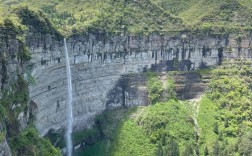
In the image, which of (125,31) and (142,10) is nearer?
(125,31)

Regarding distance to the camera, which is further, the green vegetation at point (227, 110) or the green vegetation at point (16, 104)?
the green vegetation at point (227, 110)

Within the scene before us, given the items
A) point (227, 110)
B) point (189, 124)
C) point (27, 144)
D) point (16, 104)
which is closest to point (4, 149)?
point (27, 144)

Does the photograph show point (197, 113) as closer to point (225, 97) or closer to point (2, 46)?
point (225, 97)

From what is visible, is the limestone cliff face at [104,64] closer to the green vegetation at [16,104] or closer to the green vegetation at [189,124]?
the green vegetation at [189,124]

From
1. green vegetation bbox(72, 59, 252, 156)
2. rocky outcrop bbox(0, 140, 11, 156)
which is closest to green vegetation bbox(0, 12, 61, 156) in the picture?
rocky outcrop bbox(0, 140, 11, 156)

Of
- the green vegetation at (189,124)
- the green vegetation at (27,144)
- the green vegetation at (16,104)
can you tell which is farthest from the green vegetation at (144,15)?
the green vegetation at (27,144)

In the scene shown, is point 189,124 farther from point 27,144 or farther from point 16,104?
point 27,144

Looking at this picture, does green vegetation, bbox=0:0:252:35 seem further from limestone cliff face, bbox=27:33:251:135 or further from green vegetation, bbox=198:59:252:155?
green vegetation, bbox=198:59:252:155

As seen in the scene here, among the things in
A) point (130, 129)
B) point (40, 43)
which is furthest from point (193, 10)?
point (40, 43)

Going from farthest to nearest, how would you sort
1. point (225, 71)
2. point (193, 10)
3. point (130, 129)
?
1. point (193, 10)
2. point (225, 71)
3. point (130, 129)
